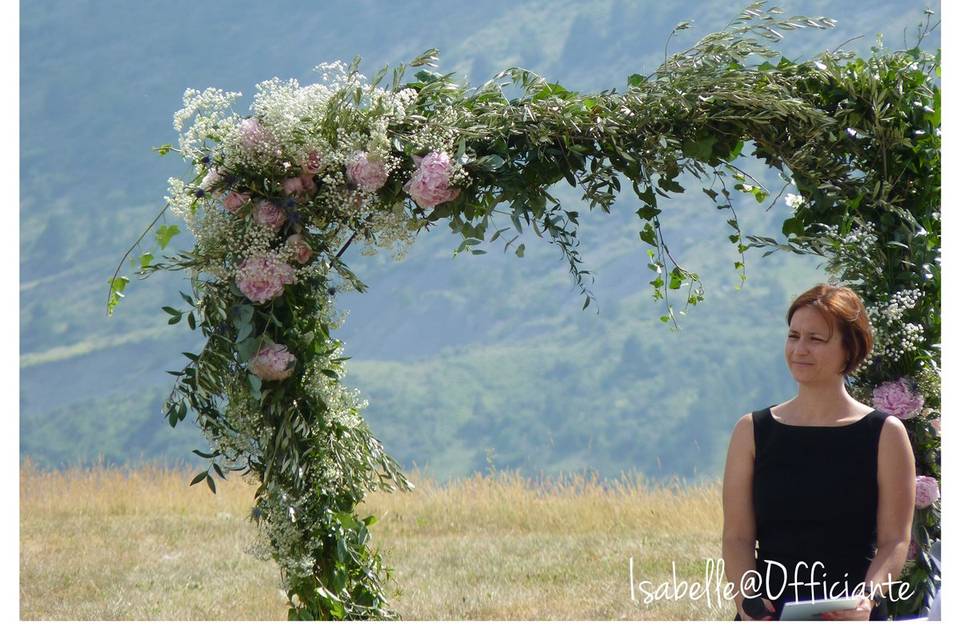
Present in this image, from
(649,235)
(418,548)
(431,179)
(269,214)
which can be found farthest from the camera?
(418,548)

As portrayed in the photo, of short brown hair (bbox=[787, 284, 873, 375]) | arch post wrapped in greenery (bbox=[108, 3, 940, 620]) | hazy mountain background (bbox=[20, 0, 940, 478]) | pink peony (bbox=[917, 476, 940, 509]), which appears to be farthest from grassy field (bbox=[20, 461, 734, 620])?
hazy mountain background (bbox=[20, 0, 940, 478])

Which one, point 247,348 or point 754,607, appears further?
point 247,348

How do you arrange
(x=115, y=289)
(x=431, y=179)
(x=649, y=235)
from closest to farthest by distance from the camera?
(x=431, y=179)
(x=115, y=289)
(x=649, y=235)

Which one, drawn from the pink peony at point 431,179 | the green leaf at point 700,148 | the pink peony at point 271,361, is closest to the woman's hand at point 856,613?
the green leaf at point 700,148

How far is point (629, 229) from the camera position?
3416 centimetres

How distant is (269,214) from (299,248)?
15cm

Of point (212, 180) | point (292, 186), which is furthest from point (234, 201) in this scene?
point (292, 186)

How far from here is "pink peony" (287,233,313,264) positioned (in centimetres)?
355

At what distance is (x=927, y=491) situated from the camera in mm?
3521

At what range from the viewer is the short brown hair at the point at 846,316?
2873mm

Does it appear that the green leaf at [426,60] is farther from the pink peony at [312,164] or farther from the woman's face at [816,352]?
the woman's face at [816,352]

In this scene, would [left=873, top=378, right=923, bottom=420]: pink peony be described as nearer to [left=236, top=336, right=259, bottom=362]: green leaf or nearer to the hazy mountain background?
[left=236, top=336, right=259, bottom=362]: green leaf

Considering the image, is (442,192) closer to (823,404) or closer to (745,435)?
(745,435)
